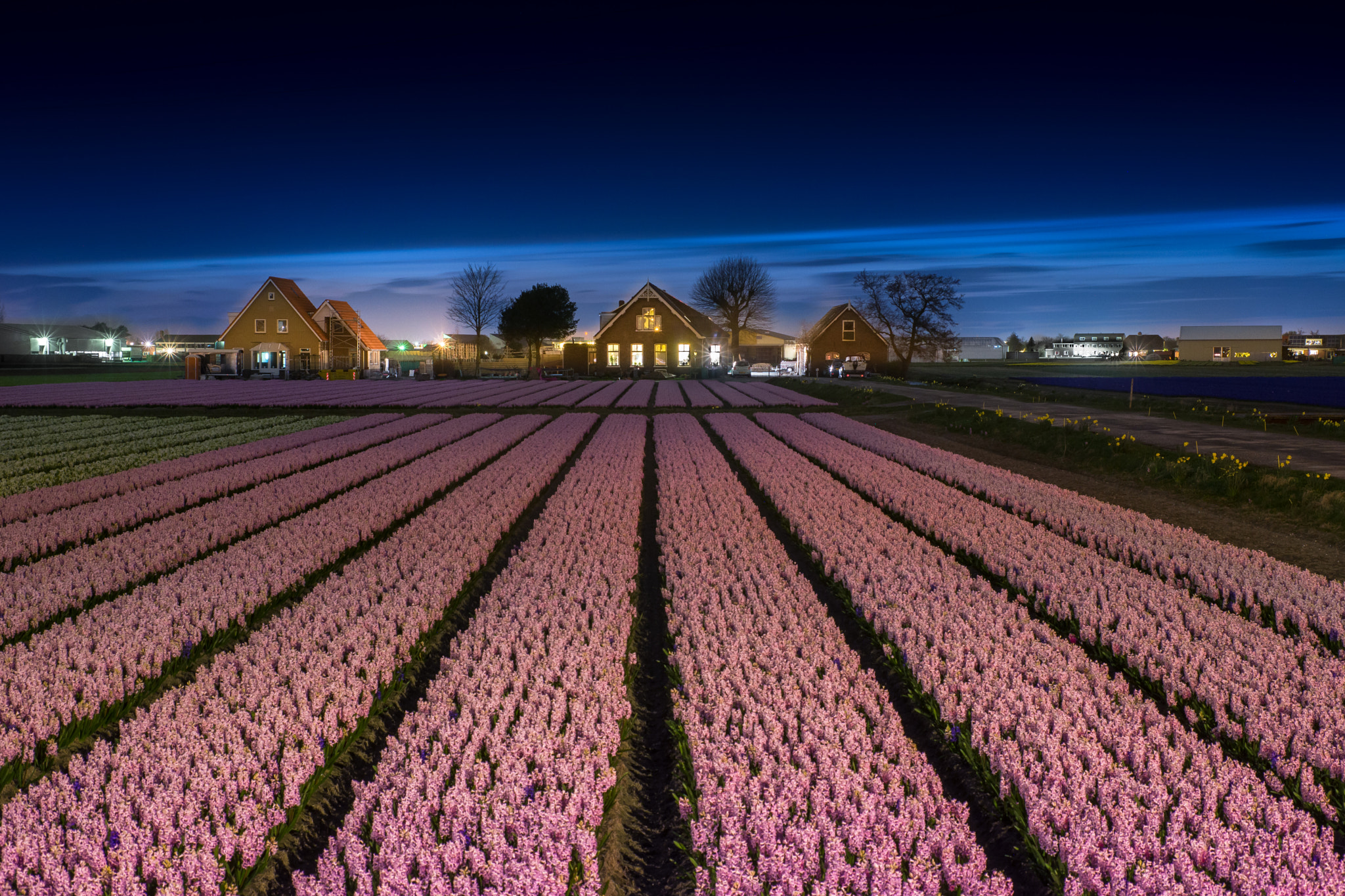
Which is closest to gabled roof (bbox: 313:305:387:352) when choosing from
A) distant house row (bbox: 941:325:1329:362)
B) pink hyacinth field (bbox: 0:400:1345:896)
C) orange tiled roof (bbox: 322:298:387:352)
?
orange tiled roof (bbox: 322:298:387:352)

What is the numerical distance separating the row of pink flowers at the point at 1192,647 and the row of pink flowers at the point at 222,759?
5.47 meters

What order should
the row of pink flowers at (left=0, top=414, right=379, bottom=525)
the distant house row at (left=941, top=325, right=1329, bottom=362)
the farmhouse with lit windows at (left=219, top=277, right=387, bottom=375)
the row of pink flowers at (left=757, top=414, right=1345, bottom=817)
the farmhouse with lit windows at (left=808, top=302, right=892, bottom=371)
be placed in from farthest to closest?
the distant house row at (left=941, top=325, right=1329, bottom=362) < the farmhouse with lit windows at (left=808, top=302, right=892, bottom=371) < the farmhouse with lit windows at (left=219, top=277, right=387, bottom=375) < the row of pink flowers at (left=0, top=414, right=379, bottom=525) < the row of pink flowers at (left=757, top=414, right=1345, bottom=817)

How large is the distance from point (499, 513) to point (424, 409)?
2684cm

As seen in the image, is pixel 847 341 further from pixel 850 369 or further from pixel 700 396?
pixel 700 396

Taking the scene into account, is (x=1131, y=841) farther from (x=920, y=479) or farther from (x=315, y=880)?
(x=920, y=479)

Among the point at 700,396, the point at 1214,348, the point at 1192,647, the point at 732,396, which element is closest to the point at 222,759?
the point at 1192,647

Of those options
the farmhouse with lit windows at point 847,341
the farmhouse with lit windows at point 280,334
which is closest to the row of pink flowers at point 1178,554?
the farmhouse with lit windows at point 847,341

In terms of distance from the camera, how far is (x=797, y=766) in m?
4.52

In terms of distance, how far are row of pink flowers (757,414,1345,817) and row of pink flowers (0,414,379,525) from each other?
13.5 m

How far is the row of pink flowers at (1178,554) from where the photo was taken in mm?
7316

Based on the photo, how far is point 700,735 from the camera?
4836mm

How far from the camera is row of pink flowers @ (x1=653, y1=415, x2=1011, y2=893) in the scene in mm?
3611

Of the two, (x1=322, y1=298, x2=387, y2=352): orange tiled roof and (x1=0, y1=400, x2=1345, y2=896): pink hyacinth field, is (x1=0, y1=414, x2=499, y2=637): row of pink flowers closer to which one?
(x1=0, y1=400, x2=1345, y2=896): pink hyacinth field

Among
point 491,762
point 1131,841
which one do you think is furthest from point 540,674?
point 1131,841
